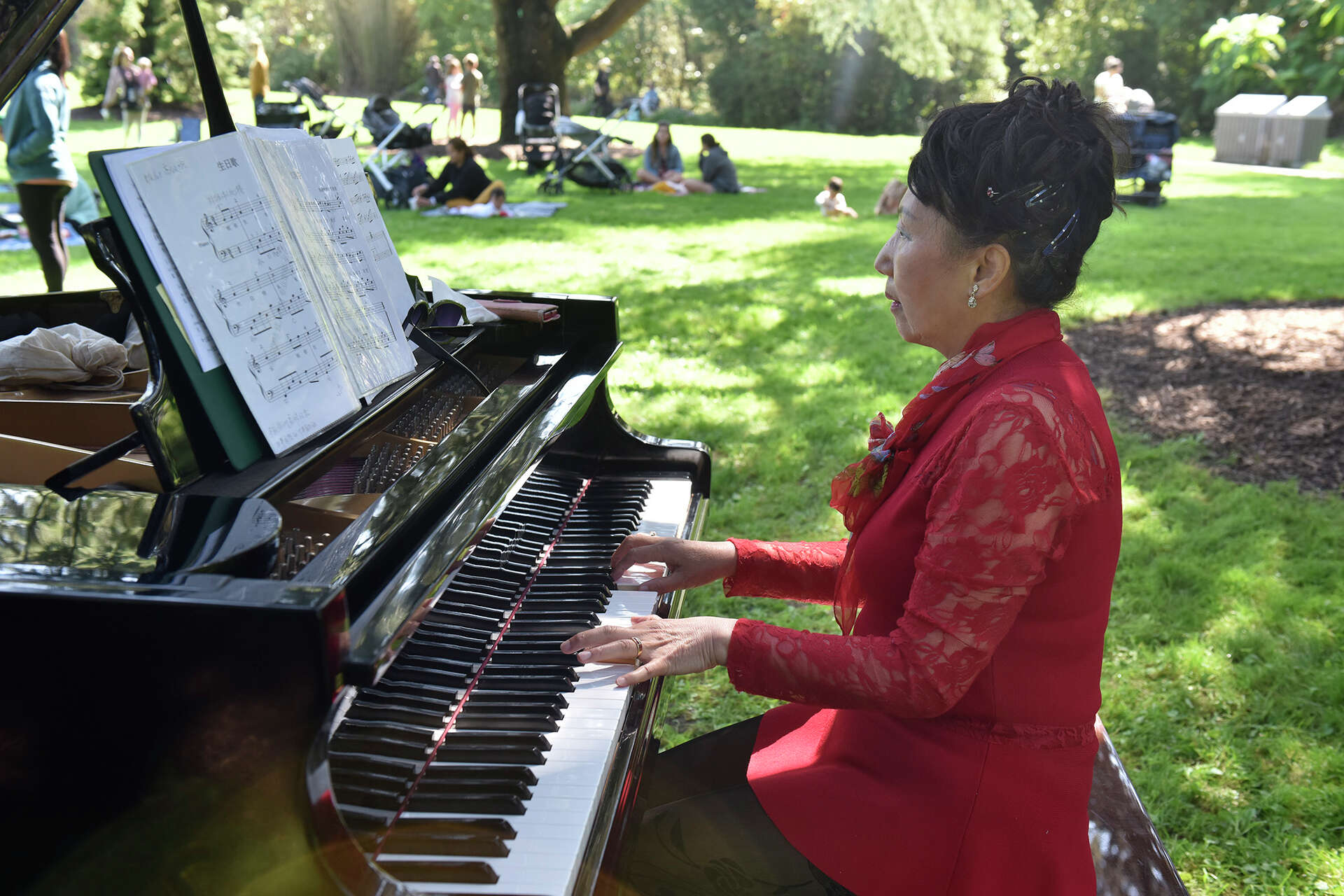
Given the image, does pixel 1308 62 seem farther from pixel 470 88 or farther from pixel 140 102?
pixel 140 102

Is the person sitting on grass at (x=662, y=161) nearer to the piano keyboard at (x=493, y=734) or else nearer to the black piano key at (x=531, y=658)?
the piano keyboard at (x=493, y=734)

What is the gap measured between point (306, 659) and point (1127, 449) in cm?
539

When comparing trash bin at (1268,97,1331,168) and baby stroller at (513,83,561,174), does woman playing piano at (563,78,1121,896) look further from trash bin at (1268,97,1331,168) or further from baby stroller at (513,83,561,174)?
trash bin at (1268,97,1331,168)

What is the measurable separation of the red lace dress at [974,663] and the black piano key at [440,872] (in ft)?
1.76

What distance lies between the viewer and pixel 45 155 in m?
7.69

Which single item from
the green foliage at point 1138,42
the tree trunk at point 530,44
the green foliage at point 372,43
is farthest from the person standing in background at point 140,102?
the green foliage at point 1138,42

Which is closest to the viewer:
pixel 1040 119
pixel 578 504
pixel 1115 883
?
pixel 1040 119

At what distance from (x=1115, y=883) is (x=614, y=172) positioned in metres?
15.2

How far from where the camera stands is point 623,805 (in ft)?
5.69

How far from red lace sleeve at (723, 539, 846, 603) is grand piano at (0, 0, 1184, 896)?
21cm

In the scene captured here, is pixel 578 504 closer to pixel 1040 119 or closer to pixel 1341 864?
pixel 1040 119

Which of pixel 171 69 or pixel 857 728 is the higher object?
pixel 171 69

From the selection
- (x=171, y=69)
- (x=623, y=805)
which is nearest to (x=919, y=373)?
(x=623, y=805)

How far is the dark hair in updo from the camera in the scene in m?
1.63
